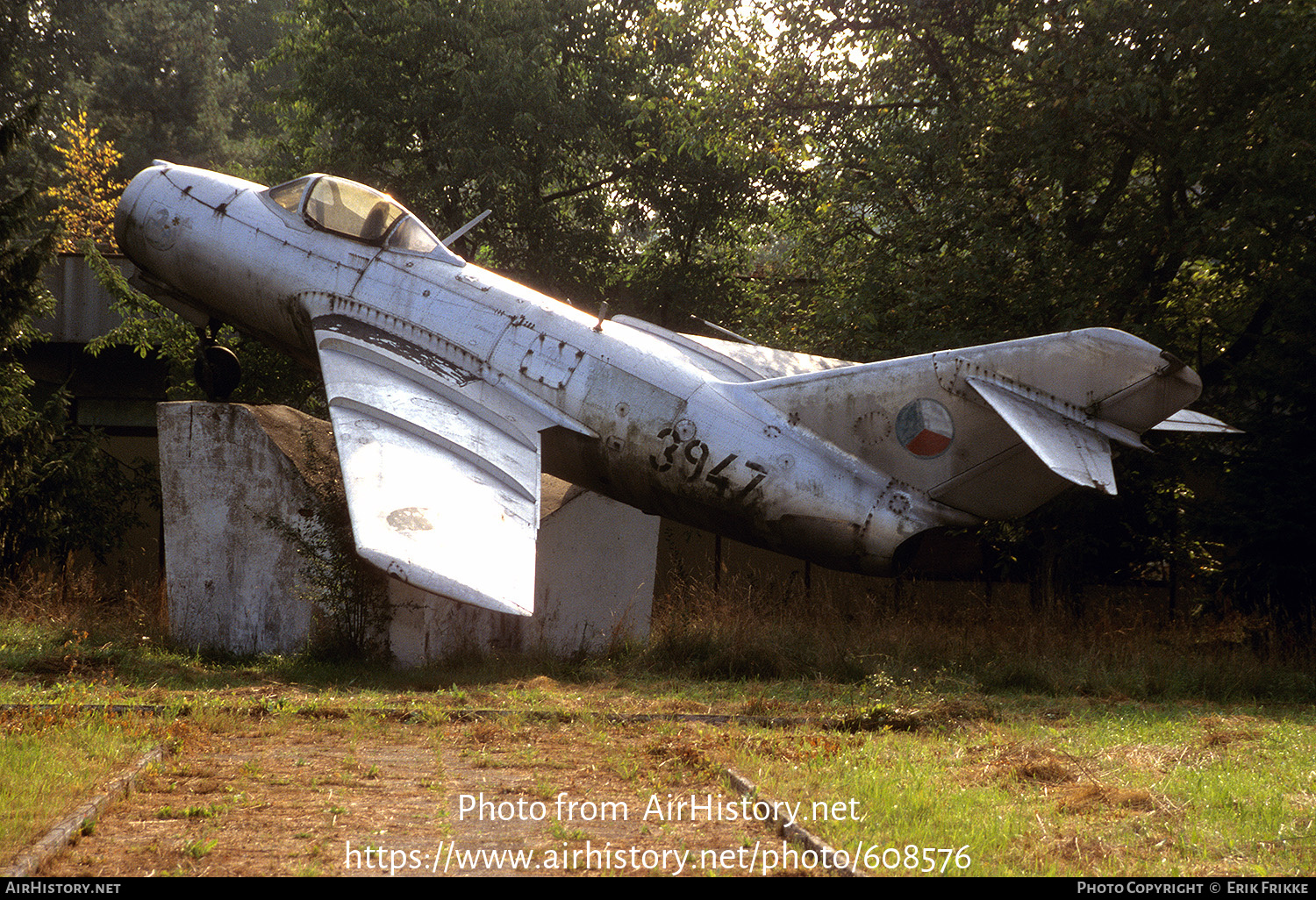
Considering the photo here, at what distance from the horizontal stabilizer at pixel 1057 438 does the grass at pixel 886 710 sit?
209 cm

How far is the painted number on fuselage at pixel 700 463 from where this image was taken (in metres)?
9.55

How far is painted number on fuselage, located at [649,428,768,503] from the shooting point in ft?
31.3

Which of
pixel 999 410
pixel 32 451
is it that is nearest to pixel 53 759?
pixel 999 410

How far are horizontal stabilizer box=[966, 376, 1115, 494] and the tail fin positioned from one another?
1cm

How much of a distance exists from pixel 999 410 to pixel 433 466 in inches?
201

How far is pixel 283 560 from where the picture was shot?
10562mm

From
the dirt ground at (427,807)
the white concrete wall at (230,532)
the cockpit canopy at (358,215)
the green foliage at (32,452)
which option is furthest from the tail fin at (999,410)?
the green foliage at (32,452)

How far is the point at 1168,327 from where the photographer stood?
47.9 feet

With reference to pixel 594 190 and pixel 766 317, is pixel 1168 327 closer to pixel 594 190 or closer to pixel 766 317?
pixel 766 317

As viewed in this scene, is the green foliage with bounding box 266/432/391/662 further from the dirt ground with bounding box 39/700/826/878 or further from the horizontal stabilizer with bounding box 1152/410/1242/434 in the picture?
the horizontal stabilizer with bounding box 1152/410/1242/434

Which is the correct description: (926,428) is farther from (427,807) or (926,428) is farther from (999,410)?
(427,807)

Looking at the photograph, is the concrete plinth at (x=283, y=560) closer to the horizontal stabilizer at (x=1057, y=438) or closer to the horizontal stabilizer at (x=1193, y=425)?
the horizontal stabilizer at (x=1057, y=438)
